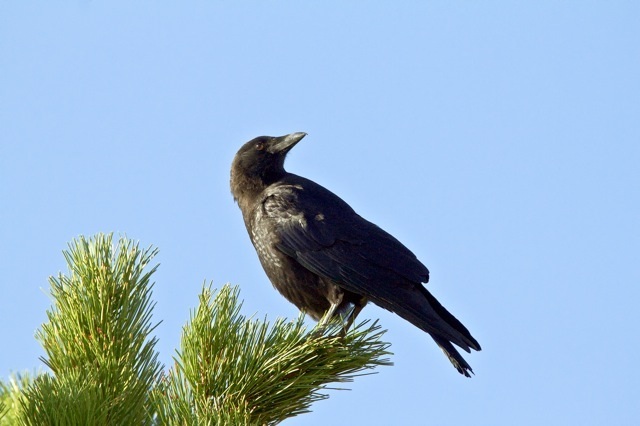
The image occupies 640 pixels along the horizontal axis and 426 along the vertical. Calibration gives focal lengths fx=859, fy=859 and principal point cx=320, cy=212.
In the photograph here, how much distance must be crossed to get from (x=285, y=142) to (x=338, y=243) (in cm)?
136

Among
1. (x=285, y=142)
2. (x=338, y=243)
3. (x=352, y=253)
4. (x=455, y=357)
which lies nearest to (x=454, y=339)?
(x=455, y=357)

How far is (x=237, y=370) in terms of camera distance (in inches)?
117

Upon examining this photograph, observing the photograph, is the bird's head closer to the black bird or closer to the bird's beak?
the bird's beak

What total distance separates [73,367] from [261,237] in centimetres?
381

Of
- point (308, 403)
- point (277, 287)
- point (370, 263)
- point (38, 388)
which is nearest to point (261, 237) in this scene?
point (277, 287)

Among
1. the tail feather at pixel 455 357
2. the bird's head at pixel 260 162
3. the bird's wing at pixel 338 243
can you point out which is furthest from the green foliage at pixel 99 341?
the bird's head at pixel 260 162

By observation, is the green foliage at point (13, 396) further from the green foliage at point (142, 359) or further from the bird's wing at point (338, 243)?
the bird's wing at point (338, 243)

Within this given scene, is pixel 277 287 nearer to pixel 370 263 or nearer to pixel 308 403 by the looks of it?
pixel 370 263

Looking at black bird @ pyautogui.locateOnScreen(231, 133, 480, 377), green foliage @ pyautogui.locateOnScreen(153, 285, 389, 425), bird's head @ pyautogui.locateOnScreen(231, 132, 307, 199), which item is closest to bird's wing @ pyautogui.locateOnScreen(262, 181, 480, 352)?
black bird @ pyautogui.locateOnScreen(231, 133, 480, 377)

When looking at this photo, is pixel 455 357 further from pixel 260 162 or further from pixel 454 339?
pixel 260 162

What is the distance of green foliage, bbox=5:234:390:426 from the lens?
8.25 feet

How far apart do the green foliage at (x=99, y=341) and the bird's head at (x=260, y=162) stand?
4283 millimetres

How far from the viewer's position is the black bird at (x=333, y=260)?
234 inches

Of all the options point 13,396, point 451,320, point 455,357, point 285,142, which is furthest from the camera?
point 285,142
